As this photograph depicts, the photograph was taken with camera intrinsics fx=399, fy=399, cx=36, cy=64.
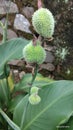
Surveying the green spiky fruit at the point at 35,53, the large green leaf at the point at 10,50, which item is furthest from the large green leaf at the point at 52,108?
the green spiky fruit at the point at 35,53

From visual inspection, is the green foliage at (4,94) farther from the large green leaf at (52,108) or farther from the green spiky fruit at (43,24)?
the green spiky fruit at (43,24)

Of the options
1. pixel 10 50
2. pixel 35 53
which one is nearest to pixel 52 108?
pixel 10 50

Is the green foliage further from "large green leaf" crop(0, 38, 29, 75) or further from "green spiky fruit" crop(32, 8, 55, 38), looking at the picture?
"green spiky fruit" crop(32, 8, 55, 38)

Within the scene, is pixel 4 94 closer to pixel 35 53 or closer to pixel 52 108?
pixel 52 108

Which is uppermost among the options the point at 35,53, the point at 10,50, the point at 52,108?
the point at 35,53

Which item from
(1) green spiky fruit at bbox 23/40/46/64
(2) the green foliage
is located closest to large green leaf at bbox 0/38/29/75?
(2) the green foliage

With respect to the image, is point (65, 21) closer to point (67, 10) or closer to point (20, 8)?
point (67, 10)

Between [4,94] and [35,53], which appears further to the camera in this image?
[4,94]

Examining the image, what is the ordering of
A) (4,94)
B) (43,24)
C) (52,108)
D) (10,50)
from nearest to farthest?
(43,24)
(52,108)
(10,50)
(4,94)

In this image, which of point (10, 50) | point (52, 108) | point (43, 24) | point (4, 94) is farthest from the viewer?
point (4, 94)
